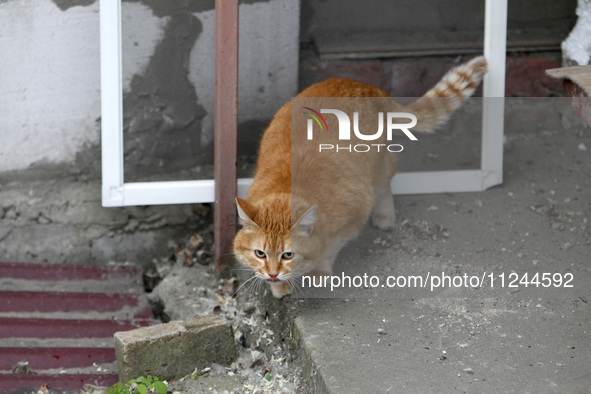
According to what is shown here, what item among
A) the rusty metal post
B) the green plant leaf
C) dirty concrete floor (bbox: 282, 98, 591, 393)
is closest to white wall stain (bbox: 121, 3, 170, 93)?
the rusty metal post

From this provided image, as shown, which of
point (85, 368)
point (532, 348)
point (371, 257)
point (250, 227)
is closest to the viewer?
point (532, 348)

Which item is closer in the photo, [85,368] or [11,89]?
[85,368]

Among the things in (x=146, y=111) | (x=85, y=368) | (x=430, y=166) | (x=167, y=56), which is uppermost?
(x=167, y=56)

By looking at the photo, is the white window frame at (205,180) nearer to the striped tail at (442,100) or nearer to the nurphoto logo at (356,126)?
the striped tail at (442,100)

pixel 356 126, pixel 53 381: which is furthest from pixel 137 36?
pixel 53 381

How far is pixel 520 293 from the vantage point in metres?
3.16

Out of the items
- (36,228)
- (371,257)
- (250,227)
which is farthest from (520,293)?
(36,228)

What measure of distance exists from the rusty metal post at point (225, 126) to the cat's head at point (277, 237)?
0.66 m

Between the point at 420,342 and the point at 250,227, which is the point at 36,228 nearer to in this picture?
the point at 250,227

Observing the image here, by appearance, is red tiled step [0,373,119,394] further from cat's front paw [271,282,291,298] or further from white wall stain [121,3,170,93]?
white wall stain [121,3,170,93]

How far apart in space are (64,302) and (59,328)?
0.20m

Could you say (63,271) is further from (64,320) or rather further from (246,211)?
(246,211)

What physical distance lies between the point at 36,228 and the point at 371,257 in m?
1.75

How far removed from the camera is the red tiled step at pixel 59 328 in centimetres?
348
